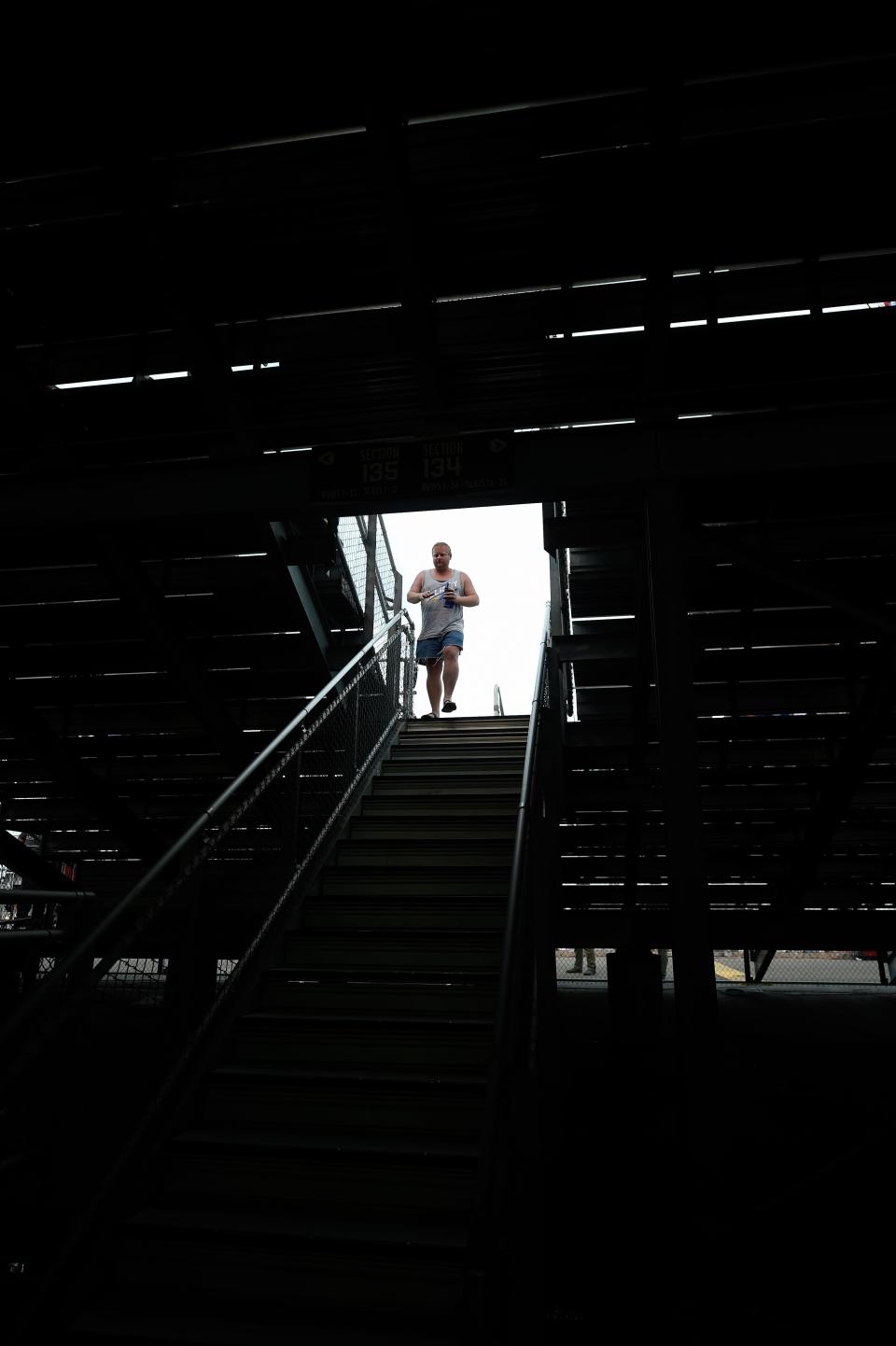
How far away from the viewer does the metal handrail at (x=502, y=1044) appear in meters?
2.19

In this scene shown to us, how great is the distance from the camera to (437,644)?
29.0ft

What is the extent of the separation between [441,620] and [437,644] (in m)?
0.26

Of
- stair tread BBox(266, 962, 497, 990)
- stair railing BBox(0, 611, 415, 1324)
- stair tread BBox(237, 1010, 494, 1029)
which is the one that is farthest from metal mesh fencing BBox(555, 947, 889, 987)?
stair tread BBox(237, 1010, 494, 1029)

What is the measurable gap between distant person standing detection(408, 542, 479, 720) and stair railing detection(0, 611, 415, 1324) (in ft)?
2.05

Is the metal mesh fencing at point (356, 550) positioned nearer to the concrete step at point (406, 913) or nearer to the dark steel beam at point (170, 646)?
the dark steel beam at point (170, 646)

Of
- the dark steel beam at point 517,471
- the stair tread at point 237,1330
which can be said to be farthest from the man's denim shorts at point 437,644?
the stair tread at point 237,1330

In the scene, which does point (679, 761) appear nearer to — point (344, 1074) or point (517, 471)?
point (517, 471)

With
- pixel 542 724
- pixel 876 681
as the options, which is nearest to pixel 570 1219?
pixel 542 724

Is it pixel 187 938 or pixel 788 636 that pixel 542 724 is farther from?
pixel 187 938

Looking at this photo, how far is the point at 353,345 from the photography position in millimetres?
4891

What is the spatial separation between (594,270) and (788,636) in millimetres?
3524

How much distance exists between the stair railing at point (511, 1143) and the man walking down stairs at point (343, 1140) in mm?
160

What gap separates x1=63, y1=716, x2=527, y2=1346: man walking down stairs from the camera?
286 centimetres

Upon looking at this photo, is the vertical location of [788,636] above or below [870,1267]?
above
